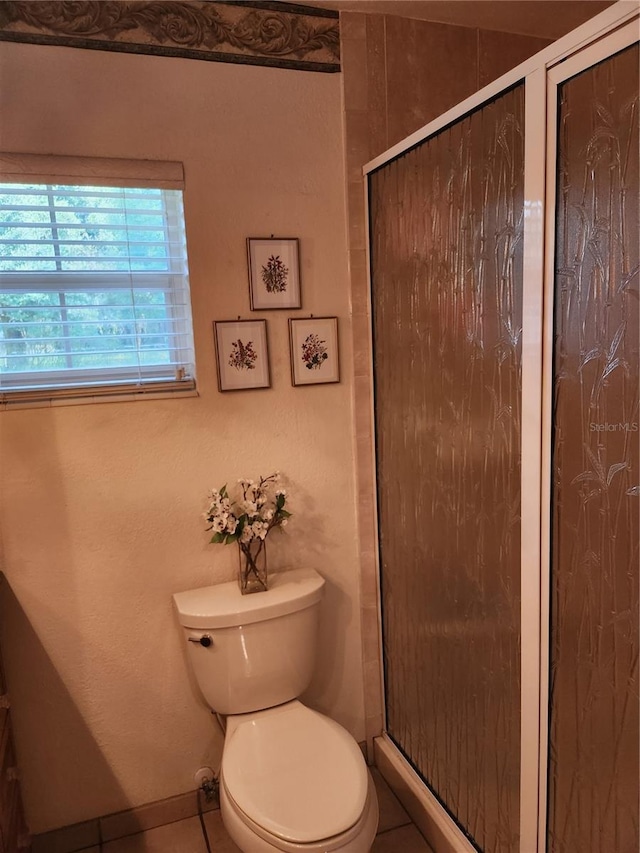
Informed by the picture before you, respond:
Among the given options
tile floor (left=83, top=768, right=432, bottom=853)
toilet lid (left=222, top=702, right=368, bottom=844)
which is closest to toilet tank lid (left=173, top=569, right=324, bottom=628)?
toilet lid (left=222, top=702, right=368, bottom=844)

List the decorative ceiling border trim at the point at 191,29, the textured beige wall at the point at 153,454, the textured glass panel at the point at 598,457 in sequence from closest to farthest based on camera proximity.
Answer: the textured glass panel at the point at 598,457
the decorative ceiling border trim at the point at 191,29
the textured beige wall at the point at 153,454

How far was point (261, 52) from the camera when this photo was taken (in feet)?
5.66

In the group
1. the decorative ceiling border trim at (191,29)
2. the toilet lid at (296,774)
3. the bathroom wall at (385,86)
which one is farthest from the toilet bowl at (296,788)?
the decorative ceiling border trim at (191,29)

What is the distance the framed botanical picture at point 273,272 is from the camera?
1794mm

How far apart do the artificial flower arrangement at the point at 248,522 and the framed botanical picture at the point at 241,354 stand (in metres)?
0.31

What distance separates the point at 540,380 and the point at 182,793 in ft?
5.61

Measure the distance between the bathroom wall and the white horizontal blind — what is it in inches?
21.6

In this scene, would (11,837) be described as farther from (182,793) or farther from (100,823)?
(182,793)

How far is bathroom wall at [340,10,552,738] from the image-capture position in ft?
5.96

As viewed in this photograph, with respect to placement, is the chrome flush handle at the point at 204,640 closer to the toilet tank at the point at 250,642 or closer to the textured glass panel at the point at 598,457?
the toilet tank at the point at 250,642

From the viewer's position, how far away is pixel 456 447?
1.50 m

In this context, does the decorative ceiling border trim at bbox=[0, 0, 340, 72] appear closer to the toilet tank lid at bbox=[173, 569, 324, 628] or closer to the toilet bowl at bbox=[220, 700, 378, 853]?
the toilet tank lid at bbox=[173, 569, 324, 628]

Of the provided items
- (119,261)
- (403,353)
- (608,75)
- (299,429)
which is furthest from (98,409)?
(608,75)

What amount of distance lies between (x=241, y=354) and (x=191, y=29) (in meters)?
0.90
